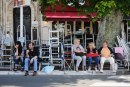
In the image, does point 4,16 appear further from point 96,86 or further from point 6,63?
point 96,86

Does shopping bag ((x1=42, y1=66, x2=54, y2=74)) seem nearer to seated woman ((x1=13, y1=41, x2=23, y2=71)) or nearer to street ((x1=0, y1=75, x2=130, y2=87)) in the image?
street ((x1=0, y1=75, x2=130, y2=87))

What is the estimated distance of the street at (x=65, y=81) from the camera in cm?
1364

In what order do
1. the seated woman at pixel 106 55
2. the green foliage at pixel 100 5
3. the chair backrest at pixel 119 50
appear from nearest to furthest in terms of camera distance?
1. the green foliage at pixel 100 5
2. the seated woman at pixel 106 55
3. the chair backrest at pixel 119 50

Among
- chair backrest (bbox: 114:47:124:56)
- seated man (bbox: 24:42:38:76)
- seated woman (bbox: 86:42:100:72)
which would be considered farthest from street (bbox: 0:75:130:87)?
chair backrest (bbox: 114:47:124:56)

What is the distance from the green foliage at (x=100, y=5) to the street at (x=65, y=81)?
97.1 inches

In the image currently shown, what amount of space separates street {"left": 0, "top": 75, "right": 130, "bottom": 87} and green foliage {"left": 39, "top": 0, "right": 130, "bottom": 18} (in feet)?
8.09

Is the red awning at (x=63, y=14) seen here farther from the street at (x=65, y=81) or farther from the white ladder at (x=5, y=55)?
the street at (x=65, y=81)

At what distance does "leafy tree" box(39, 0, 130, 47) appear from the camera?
16375 millimetres

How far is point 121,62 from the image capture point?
18.2m

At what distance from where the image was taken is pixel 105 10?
16375 mm

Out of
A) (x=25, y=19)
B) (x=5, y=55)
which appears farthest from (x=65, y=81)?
(x=25, y=19)

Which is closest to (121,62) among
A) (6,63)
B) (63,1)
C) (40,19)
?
(63,1)

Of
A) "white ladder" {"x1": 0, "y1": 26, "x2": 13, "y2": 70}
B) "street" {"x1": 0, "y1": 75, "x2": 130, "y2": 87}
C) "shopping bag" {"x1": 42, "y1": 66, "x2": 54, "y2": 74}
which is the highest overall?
"white ladder" {"x1": 0, "y1": 26, "x2": 13, "y2": 70}

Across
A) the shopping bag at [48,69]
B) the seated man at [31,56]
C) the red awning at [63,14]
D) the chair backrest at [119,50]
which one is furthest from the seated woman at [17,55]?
the chair backrest at [119,50]
